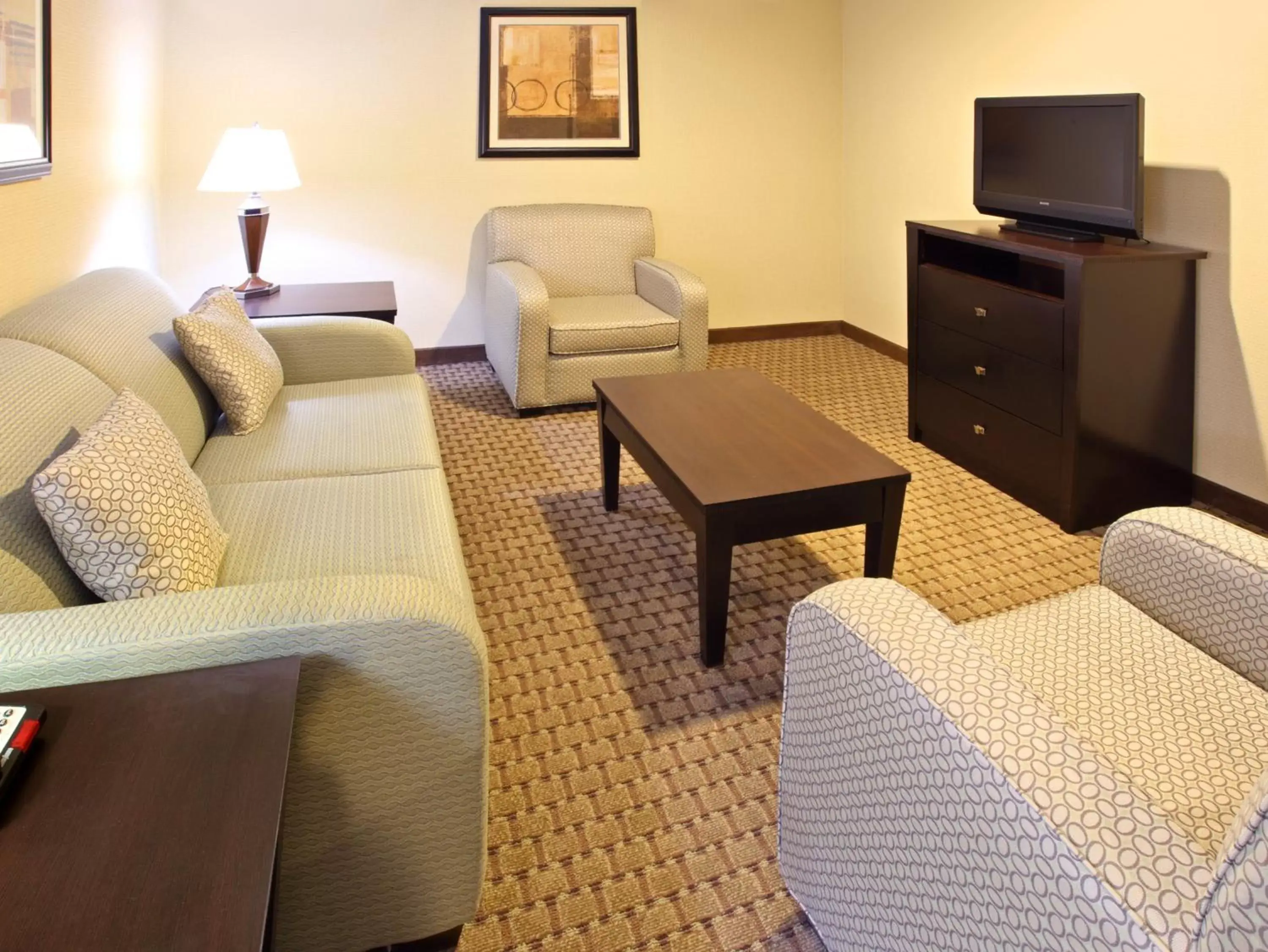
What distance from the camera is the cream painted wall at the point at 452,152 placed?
407 centimetres

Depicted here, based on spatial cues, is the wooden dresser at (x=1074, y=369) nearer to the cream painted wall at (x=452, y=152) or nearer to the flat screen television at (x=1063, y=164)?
the flat screen television at (x=1063, y=164)

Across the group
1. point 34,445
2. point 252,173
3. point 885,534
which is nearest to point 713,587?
point 885,534

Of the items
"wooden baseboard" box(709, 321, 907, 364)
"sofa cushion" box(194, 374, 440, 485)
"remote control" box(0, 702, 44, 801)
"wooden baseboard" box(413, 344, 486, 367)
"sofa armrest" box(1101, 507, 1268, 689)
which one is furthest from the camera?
"wooden baseboard" box(709, 321, 907, 364)

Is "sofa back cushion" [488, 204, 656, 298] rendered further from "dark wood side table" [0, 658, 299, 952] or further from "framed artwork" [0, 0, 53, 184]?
"dark wood side table" [0, 658, 299, 952]

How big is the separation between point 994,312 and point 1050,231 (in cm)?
33

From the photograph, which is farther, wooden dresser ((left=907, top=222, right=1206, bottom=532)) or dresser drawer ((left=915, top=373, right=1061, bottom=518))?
dresser drawer ((left=915, top=373, right=1061, bottom=518))

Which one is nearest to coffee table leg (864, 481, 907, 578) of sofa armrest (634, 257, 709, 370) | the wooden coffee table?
the wooden coffee table

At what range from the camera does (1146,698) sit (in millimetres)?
1316

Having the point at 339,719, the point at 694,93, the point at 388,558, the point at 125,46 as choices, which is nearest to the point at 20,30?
the point at 125,46

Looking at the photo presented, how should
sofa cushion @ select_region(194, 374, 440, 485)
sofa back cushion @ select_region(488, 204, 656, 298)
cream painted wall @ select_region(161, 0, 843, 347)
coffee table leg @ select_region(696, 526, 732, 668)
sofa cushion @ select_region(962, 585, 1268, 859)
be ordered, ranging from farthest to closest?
sofa back cushion @ select_region(488, 204, 656, 298), cream painted wall @ select_region(161, 0, 843, 347), sofa cushion @ select_region(194, 374, 440, 485), coffee table leg @ select_region(696, 526, 732, 668), sofa cushion @ select_region(962, 585, 1268, 859)

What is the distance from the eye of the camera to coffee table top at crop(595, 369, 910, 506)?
2139mm

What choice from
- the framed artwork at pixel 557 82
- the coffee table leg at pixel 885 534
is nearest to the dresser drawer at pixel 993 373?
the coffee table leg at pixel 885 534

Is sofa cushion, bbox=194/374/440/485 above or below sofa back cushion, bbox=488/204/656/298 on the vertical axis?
below

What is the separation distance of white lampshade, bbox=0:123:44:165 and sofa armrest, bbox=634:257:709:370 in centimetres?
222
